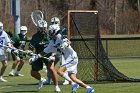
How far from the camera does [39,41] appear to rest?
643 inches

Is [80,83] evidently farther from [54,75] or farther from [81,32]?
[81,32]

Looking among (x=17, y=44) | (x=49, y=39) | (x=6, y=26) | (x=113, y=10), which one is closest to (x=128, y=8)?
(x=113, y=10)

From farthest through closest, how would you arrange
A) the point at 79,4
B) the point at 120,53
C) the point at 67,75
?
1. the point at 79,4
2. the point at 120,53
3. the point at 67,75

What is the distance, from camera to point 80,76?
18109 millimetres

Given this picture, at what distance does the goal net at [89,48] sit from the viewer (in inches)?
711

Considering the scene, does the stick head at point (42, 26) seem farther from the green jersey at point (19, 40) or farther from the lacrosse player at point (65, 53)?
the green jersey at point (19, 40)

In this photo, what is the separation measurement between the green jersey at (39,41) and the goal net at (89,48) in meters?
1.77

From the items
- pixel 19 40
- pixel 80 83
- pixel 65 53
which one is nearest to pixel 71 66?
pixel 65 53

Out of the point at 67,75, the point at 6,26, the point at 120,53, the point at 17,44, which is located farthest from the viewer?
the point at 6,26

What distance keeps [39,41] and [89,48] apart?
233 cm

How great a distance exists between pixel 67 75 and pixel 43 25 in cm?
159

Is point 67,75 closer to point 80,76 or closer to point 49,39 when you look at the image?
point 49,39

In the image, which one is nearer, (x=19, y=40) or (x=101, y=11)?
(x=19, y=40)

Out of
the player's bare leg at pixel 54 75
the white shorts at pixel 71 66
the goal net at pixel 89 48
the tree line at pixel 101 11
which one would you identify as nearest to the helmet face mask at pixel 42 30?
the player's bare leg at pixel 54 75
